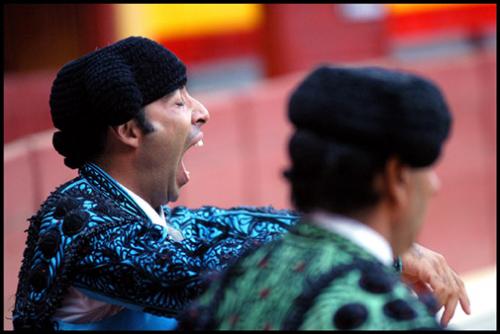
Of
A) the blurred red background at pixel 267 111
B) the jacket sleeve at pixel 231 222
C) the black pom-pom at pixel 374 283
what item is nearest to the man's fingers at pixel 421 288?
the jacket sleeve at pixel 231 222

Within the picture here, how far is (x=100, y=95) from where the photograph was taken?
83.1 inches

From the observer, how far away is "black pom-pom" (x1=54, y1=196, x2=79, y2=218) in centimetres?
212

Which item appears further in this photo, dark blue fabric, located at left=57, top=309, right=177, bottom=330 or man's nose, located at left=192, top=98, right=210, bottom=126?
man's nose, located at left=192, top=98, right=210, bottom=126

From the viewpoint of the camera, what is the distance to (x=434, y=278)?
216 cm

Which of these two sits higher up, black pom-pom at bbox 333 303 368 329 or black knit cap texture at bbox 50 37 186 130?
black knit cap texture at bbox 50 37 186 130

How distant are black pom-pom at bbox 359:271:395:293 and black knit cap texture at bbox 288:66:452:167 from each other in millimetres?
168

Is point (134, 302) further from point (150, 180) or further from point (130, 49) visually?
point (130, 49)

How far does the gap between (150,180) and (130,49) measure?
27 centimetres

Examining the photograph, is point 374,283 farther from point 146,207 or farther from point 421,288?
point 146,207

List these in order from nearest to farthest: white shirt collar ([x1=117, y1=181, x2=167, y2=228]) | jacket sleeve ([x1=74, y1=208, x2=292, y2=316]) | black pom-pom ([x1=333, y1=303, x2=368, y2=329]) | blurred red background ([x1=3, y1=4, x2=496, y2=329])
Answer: black pom-pom ([x1=333, y1=303, x2=368, y2=329]) → jacket sleeve ([x1=74, y1=208, x2=292, y2=316]) → white shirt collar ([x1=117, y1=181, x2=167, y2=228]) → blurred red background ([x1=3, y1=4, x2=496, y2=329])

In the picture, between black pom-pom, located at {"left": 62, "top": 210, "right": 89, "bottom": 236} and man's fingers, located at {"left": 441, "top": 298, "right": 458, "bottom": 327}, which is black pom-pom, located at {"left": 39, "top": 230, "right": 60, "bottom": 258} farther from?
man's fingers, located at {"left": 441, "top": 298, "right": 458, "bottom": 327}

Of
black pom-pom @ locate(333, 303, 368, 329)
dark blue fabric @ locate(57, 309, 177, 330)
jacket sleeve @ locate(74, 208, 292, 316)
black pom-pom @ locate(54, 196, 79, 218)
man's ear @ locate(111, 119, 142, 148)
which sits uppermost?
man's ear @ locate(111, 119, 142, 148)

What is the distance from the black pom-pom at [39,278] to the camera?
2078mm

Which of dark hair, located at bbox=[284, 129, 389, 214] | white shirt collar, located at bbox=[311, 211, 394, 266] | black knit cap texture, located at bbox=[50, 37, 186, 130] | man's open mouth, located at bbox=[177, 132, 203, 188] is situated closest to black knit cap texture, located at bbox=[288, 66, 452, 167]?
dark hair, located at bbox=[284, 129, 389, 214]
